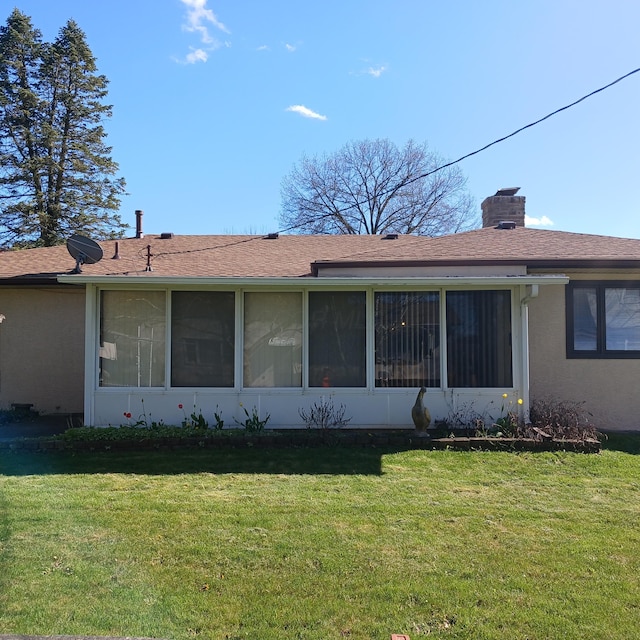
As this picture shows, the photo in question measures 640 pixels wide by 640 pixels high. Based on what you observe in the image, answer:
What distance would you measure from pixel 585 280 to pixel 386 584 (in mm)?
6927

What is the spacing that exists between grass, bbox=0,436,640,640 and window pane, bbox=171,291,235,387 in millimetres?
1859

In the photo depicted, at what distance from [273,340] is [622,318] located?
560cm

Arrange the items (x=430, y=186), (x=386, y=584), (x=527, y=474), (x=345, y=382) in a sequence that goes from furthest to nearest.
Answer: (x=430, y=186) → (x=345, y=382) → (x=527, y=474) → (x=386, y=584)

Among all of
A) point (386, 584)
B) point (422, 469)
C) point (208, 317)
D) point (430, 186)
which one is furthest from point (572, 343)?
point (430, 186)

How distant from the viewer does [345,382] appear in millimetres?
8234

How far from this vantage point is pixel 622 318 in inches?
344

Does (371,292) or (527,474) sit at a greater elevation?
(371,292)

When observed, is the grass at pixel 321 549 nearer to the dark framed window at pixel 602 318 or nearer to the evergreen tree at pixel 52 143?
the dark framed window at pixel 602 318

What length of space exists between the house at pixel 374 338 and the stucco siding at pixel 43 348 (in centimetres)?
222

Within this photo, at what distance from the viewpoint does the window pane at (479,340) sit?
8.12 metres

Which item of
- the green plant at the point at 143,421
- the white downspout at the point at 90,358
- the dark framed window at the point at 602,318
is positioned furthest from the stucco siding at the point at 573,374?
the white downspout at the point at 90,358

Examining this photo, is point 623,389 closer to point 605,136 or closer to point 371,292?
point 371,292

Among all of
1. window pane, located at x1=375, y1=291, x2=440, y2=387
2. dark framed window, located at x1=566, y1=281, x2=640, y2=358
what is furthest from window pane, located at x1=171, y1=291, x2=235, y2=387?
dark framed window, located at x1=566, y1=281, x2=640, y2=358

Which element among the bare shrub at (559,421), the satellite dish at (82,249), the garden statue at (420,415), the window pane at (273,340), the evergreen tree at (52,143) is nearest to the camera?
the bare shrub at (559,421)
